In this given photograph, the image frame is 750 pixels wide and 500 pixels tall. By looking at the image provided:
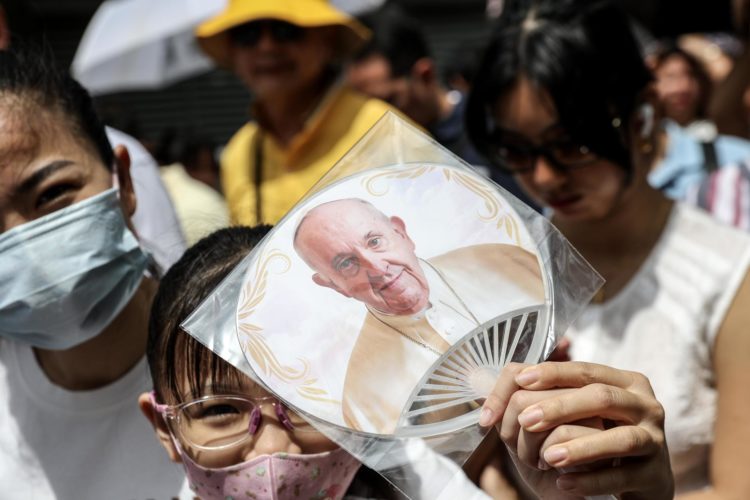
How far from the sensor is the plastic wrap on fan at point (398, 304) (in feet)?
4.00

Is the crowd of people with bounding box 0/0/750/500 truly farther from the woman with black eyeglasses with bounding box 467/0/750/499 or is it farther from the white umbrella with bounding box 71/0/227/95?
the white umbrella with bounding box 71/0/227/95

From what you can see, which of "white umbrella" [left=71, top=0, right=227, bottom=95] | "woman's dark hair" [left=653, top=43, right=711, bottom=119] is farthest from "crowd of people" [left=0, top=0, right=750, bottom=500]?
"white umbrella" [left=71, top=0, right=227, bottom=95]

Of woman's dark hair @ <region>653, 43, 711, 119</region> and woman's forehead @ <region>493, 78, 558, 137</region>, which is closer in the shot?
woman's forehead @ <region>493, 78, 558, 137</region>

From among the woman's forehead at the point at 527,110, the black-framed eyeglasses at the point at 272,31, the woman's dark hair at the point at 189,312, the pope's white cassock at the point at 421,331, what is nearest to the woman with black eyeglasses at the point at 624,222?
the woman's forehead at the point at 527,110

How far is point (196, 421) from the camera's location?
1.54 metres

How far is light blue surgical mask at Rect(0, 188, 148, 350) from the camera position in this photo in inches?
68.2

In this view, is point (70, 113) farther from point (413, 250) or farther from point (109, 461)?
point (413, 250)

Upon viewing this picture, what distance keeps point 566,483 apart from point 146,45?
4228 mm

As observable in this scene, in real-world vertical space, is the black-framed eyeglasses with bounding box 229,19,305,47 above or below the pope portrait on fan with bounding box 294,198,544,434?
below

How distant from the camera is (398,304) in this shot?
1.23 m

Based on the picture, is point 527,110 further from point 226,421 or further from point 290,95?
point 290,95

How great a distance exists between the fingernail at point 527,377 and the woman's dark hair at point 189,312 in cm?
52

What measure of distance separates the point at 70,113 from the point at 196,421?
0.72 metres

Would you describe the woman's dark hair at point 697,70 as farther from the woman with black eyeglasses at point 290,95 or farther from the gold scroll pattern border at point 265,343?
the gold scroll pattern border at point 265,343
